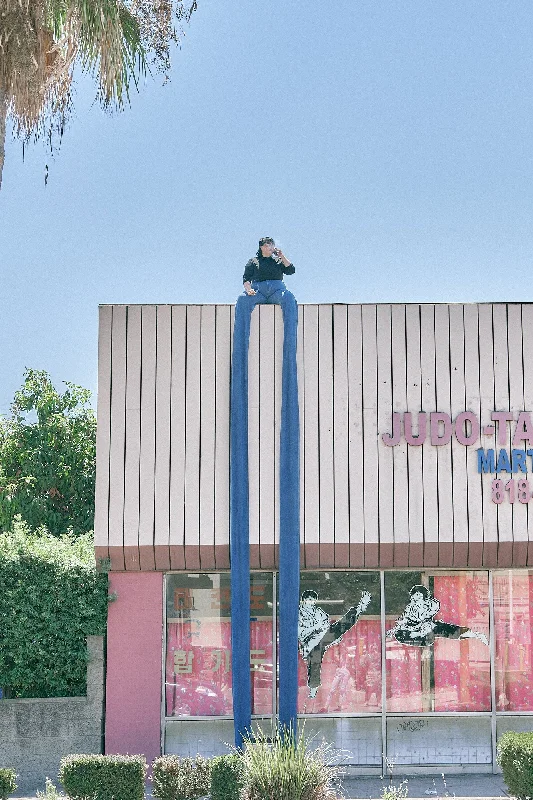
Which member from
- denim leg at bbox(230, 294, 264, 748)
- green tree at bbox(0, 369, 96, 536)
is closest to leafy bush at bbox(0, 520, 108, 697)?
denim leg at bbox(230, 294, 264, 748)

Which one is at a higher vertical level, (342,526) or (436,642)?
(342,526)

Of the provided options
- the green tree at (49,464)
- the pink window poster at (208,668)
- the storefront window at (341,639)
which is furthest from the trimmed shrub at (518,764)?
the green tree at (49,464)

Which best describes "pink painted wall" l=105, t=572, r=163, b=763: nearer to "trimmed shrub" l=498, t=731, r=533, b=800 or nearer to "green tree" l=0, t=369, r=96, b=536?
"trimmed shrub" l=498, t=731, r=533, b=800

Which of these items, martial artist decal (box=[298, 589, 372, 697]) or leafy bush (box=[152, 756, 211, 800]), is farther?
martial artist decal (box=[298, 589, 372, 697])

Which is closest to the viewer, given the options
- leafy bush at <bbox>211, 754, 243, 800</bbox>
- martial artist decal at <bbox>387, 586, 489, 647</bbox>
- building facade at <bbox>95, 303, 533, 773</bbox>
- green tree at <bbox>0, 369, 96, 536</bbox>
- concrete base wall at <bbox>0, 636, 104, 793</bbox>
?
leafy bush at <bbox>211, 754, 243, 800</bbox>

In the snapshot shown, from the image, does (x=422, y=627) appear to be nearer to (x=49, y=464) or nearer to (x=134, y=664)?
(x=134, y=664)

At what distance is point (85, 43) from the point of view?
13305 millimetres

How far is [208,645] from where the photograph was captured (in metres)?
15.2

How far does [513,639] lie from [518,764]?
3.75m

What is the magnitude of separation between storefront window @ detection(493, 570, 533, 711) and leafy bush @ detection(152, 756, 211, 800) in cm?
509

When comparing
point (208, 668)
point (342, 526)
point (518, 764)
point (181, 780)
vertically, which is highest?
point (342, 526)

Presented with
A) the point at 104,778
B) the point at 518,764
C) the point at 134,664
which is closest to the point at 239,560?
the point at 134,664

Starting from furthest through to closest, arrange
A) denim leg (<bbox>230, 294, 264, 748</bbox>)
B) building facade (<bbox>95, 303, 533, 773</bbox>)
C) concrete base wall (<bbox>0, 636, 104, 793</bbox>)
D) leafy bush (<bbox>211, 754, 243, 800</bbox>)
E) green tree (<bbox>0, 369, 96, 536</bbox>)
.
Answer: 1. green tree (<bbox>0, 369, 96, 536</bbox>)
2. building facade (<bbox>95, 303, 533, 773</bbox>)
3. denim leg (<bbox>230, 294, 264, 748</bbox>)
4. concrete base wall (<bbox>0, 636, 104, 793</bbox>)
5. leafy bush (<bbox>211, 754, 243, 800</bbox>)

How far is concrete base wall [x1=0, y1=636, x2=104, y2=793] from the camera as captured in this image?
47.6ft
